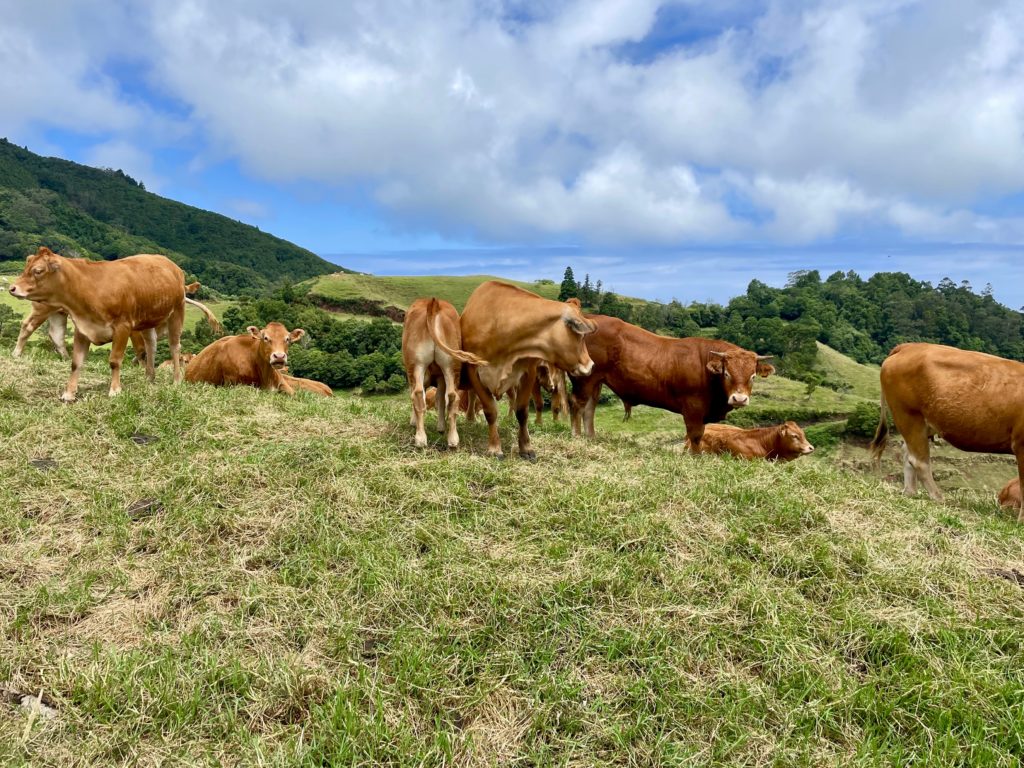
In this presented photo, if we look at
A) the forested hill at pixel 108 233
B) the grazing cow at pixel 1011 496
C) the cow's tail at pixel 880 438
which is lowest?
the grazing cow at pixel 1011 496

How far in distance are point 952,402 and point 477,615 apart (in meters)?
7.59

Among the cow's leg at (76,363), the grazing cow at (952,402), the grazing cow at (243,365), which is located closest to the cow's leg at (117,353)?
the cow's leg at (76,363)

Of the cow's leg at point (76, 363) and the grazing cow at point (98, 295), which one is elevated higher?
the grazing cow at point (98, 295)

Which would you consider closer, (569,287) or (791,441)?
(791,441)

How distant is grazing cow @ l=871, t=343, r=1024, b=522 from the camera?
8.29m

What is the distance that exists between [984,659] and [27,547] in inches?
269

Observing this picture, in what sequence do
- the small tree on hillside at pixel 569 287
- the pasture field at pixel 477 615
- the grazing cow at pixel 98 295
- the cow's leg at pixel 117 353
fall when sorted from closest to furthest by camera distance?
1. the pasture field at pixel 477 615
2. the grazing cow at pixel 98 295
3. the cow's leg at pixel 117 353
4. the small tree on hillside at pixel 569 287

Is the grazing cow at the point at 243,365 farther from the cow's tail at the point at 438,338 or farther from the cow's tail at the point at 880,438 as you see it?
the cow's tail at the point at 880,438

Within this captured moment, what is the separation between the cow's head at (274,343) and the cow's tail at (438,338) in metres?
4.75

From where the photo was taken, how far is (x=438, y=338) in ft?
23.7

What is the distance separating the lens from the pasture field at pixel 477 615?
3.40 metres

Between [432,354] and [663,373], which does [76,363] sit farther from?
[663,373]

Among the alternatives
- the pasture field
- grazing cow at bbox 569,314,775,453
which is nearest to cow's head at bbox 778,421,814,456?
grazing cow at bbox 569,314,775,453

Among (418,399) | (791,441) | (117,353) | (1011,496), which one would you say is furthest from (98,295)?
(1011,496)
